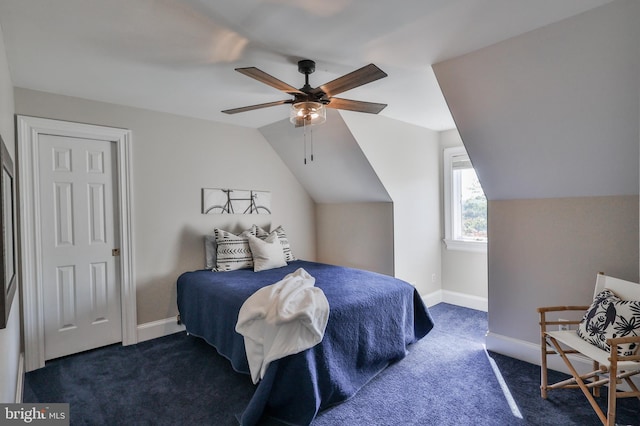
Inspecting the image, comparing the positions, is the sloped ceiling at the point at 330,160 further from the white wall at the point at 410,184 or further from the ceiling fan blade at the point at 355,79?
the ceiling fan blade at the point at 355,79

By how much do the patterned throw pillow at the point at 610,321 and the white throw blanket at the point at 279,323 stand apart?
5.37ft

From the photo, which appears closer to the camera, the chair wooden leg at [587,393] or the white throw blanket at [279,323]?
the chair wooden leg at [587,393]

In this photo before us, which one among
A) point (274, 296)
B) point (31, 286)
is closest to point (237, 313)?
point (274, 296)

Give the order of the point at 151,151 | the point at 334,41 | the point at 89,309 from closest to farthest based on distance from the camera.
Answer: the point at 334,41, the point at 89,309, the point at 151,151

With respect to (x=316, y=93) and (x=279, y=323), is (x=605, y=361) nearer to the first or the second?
(x=279, y=323)

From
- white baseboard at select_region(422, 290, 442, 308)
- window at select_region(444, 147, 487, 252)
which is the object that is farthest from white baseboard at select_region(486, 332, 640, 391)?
window at select_region(444, 147, 487, 252)

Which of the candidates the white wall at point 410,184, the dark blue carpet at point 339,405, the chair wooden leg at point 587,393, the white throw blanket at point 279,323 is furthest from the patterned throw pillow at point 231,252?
the chair wooden leg at point 587,393

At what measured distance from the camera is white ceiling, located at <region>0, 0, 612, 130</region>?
1673mm

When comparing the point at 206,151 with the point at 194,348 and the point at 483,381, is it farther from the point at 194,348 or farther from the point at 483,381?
the point at 483,381

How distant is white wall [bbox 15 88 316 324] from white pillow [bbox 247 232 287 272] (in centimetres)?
54

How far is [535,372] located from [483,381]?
0.46 metres

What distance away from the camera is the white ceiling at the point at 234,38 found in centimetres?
167

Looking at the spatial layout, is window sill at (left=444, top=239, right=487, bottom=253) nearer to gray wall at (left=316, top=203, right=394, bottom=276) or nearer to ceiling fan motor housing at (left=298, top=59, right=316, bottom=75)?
gray wall at (left=316, top=203, right=394, bottom=276)

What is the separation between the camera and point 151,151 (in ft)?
10.9
